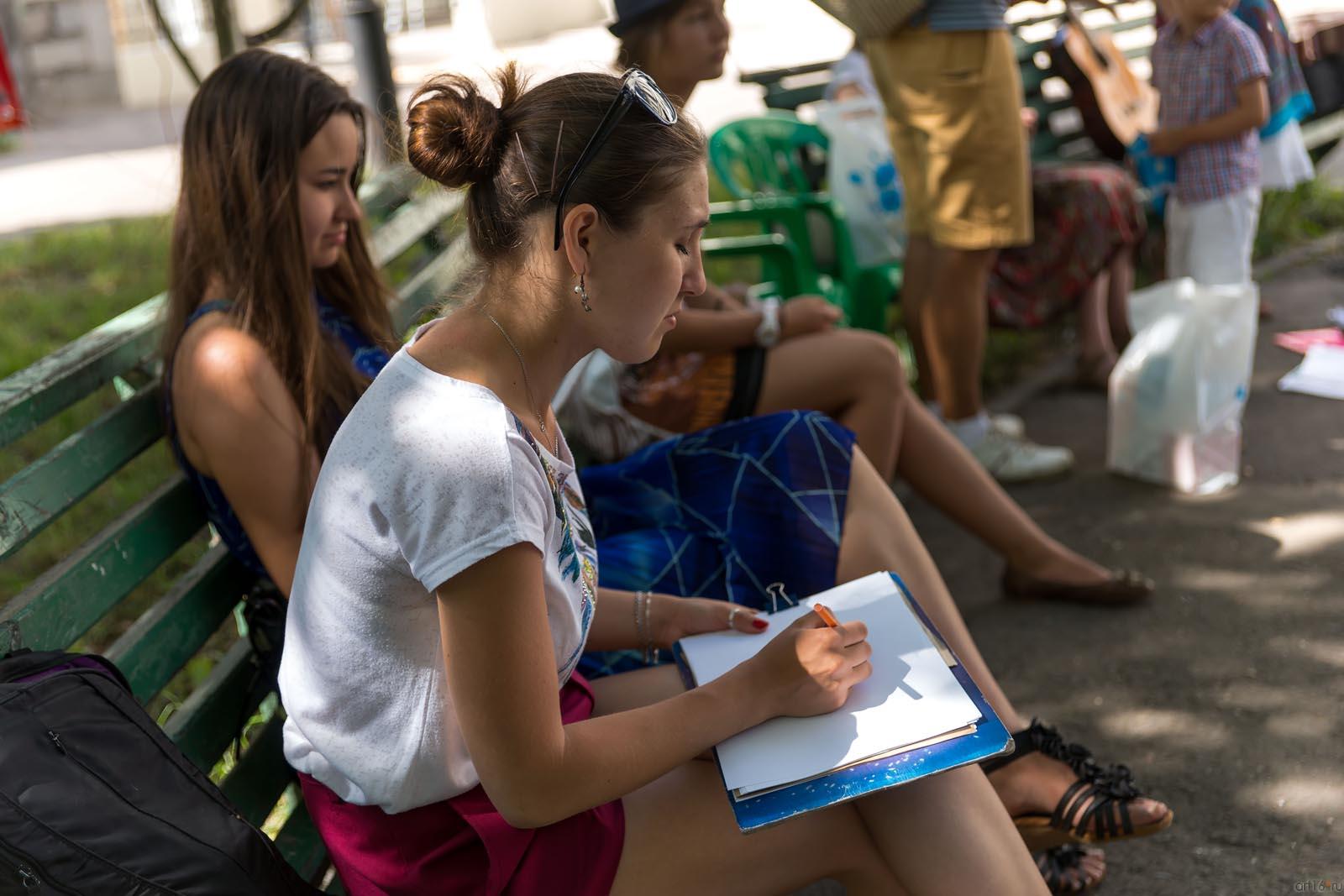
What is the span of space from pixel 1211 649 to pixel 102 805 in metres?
2.46

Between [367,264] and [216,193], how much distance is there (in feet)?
1.32

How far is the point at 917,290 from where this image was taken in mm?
3979

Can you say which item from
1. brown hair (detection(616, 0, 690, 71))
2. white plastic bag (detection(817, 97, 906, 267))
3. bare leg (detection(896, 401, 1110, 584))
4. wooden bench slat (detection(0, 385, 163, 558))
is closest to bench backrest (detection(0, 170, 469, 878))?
wooden bench slat (detection(0, 385, 163, 558))

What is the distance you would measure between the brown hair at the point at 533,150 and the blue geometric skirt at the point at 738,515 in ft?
2.73

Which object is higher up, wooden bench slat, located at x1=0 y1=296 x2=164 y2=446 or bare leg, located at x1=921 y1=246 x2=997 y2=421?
wooden bench slat, located at x1=0 y1=296 x2=164 y2=446

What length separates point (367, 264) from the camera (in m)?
2.56

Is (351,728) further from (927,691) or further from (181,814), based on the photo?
(927,691)

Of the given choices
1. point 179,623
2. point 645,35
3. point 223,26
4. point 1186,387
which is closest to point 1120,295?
point 1186,387

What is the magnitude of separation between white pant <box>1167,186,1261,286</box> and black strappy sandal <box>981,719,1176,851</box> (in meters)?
2.66

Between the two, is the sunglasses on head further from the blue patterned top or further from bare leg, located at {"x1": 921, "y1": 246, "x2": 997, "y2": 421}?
bare leg, located at {"x1": 921, "y1": 246, "x2": 997, "y2": 421}

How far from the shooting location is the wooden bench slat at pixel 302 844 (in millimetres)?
2049

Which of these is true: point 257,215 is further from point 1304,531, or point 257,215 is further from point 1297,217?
point 1297,217

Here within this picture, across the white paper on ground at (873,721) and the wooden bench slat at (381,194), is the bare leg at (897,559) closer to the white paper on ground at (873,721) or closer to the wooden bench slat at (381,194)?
the white paper on ground at (873,721)

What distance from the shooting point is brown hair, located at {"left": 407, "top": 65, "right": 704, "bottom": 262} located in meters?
1.61
